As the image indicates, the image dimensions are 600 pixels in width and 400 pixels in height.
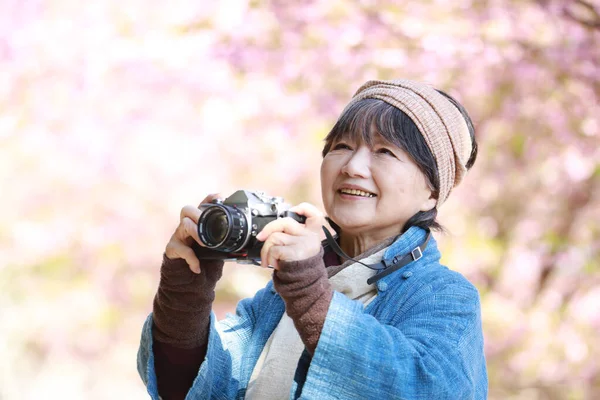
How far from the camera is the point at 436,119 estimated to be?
1581 millimetres

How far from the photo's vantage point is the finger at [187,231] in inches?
55.7

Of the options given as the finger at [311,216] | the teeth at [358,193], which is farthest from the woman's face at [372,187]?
the finger at [311,216]

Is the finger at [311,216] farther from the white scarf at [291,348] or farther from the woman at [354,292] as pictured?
the white scarf at [291,348]

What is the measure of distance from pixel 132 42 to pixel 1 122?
104 cm

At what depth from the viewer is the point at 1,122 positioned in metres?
5.04

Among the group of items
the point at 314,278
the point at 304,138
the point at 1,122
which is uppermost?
the point at 304,138

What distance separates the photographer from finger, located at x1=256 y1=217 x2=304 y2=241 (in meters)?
1.29

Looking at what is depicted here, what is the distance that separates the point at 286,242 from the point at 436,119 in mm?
489

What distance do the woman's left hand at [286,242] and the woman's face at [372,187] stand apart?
220mm

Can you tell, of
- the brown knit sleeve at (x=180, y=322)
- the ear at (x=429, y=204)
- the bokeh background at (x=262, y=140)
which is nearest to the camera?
the brown knit sleeve at (x=180, y=322)

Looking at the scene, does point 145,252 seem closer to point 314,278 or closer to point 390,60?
point 390,60

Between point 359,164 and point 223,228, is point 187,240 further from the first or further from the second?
point 359,164

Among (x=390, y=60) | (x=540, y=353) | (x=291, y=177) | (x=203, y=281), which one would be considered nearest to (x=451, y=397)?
(x=203, y=281)

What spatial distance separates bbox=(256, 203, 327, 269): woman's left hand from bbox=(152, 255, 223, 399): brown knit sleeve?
21 cm
